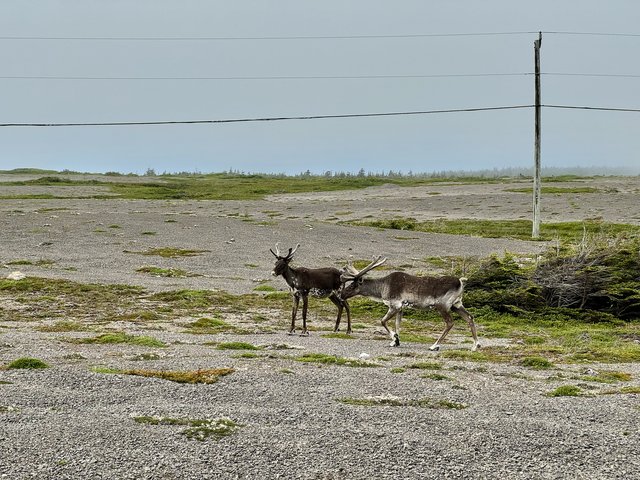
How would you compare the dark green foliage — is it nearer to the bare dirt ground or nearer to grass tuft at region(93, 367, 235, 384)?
the bare dirt ground

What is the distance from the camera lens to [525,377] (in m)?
14.2

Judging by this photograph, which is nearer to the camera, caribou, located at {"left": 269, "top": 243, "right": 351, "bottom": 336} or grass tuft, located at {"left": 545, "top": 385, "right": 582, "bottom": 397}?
grass tuft, located at {"left": 545, "top": 385, "right": 582, "bottom": 397}

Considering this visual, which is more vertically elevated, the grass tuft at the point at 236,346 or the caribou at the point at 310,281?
the caribou at the point at 310,281

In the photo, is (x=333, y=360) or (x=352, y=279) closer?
(x=333, y=360)

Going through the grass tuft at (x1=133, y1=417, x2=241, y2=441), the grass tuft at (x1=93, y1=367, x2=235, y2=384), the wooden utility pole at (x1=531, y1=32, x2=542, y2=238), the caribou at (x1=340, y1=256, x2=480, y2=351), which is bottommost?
the grass tuft at (x1=93, y1=367, x2=235, y2=384)

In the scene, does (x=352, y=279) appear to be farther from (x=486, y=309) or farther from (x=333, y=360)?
(x=486, y=309)

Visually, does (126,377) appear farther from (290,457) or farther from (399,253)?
(399,253)

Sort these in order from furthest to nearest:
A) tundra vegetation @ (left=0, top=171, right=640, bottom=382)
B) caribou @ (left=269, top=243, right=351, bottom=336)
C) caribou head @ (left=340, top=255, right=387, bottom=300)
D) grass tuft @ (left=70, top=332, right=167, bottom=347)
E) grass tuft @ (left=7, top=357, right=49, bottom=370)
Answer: caribou @ (left=269, top=243, right=351, bottom=336), caribou head @ (left=340, top=255, right=387, bottom=300), tundra vegetation @ (left=0, top=171, right=640, bottom=382), grass tuft @ (left=70, top=332, right=167, bottom=347), grass tuft @ (left=7, top=357, right=49, bottom=370)

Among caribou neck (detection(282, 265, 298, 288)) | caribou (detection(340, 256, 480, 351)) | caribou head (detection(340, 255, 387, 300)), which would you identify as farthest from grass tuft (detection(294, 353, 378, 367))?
caribou neck (detection(282, 265, 298, 288))

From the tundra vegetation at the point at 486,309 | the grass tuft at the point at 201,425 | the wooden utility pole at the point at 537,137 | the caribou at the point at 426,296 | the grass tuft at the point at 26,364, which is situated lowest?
the tundra vegetation at the point at 486,309

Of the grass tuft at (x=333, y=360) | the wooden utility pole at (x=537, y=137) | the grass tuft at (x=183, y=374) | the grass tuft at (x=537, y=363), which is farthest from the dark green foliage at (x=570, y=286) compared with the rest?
the wooden utility pole at (x=537, y=137)

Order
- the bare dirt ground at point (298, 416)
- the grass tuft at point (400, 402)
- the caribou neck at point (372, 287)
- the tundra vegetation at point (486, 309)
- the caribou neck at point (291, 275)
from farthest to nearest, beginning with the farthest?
the caribou neck at point (291, 275) < the caribou neck at point (372, 287) < the tundra vegetation at point (486, 309) < the grass tuft at point (400, 402) < the bare dirt ground at point (298, 416)

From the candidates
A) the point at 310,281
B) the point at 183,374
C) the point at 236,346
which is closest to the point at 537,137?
the point at 310,281

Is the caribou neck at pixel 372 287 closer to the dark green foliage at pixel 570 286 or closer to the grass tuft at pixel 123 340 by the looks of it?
the grass tuft at pixel 123 340
